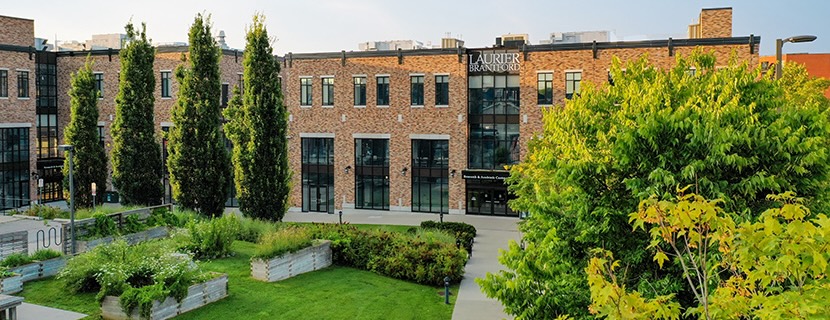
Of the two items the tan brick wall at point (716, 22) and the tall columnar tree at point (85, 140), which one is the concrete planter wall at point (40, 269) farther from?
the tan brick wall at point (716, 22)

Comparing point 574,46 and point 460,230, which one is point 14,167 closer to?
point 460,230

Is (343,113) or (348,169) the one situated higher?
(343,113)

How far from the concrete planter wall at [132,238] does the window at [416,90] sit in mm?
18462

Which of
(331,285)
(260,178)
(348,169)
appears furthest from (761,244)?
(348,169)

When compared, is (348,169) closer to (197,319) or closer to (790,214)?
(197,319)

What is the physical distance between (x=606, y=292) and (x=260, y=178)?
1033 inches

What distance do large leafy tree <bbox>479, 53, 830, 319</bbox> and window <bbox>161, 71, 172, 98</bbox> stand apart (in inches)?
1521

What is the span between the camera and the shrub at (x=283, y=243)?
68.2 feet

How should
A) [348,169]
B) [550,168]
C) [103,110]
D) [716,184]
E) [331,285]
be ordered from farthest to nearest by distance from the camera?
[103,110] → [348,169] → [331,285] → [550,168] → [716,184]

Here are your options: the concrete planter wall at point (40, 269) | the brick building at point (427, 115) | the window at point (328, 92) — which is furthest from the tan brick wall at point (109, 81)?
the concrete planter wall at point (40, 269)

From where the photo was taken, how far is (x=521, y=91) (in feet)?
127

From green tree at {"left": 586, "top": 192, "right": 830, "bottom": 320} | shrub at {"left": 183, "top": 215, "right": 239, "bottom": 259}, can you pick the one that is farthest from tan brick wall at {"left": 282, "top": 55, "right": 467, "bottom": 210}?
green tree at {"left": 586, "top": 192, "right": 830, "bottom": 320}

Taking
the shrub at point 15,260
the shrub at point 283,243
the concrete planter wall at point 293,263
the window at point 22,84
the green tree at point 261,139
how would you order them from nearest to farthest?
the shrub at point 15,260 < the concrete planter wall at point 293,263 < the shrub at point 283,243 < the green tree at point 261,139 < the window at point 22,84

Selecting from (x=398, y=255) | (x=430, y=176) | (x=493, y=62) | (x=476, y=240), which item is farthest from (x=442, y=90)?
(x=398, y=255)
